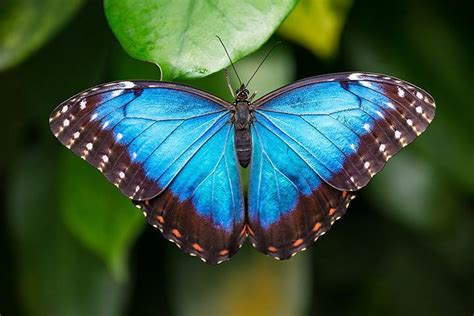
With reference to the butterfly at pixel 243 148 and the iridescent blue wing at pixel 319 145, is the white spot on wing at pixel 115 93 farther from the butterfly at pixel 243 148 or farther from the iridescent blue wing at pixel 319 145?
the iridescent blue wing at pixel 319 145

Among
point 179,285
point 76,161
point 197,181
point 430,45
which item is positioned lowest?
point 179,285

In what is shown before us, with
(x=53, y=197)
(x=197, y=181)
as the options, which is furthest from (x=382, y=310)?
(x=197, y=181)

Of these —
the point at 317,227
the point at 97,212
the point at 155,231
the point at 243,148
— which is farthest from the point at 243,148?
the point at 155,231

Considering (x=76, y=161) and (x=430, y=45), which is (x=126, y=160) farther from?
(x=430, y=45)
